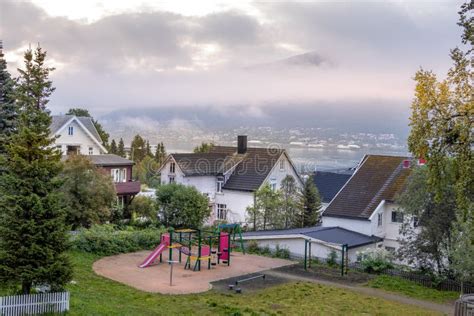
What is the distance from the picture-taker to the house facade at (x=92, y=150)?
151 feet

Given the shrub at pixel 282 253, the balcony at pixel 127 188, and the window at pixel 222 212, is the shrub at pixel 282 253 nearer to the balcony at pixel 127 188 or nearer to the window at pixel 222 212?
the window at pixel 222 212

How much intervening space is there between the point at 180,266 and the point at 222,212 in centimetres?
2125

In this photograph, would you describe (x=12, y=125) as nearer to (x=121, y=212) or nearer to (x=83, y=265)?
(x=83, y=265)

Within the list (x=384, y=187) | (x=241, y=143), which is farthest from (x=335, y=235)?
(x=241, y=143)

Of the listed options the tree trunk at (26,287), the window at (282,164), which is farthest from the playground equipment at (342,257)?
the window at (282,164)

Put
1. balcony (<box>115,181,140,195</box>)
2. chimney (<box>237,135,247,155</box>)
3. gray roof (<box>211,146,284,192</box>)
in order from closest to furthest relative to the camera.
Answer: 1. balcony (<box>115,181,140,195</box>)
2. gray roof (<box>211,146,284,192</box>)
3. chimney (<box>237,135,247,155</box>)

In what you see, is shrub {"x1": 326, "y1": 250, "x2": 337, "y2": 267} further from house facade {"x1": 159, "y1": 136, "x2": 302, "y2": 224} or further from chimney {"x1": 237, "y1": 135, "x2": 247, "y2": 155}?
chimney {"x1": 237, "y1": 135, "x2": 247, "y2": 155}

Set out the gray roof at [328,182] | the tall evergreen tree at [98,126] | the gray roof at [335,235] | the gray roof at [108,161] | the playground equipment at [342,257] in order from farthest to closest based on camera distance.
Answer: the tall evergreen tree at [98,126], the gray roof at [328,182], the gray roof at [108,161], the gray roof at [335,235], the playground equipment at [342,257]

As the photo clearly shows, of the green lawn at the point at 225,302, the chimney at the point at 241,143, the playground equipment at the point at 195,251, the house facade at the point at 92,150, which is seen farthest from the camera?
the chimney at the point at 241,143

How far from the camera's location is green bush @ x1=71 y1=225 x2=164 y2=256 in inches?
1160

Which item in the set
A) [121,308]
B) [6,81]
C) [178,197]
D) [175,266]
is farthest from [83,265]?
[178,197]

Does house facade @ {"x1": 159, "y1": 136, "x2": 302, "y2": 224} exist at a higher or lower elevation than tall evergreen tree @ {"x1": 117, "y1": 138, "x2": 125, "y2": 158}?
lower

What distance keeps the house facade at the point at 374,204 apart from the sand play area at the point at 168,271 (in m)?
9.02

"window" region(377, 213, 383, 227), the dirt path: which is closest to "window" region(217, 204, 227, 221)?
"window" region(377, 213, 383, 227)
